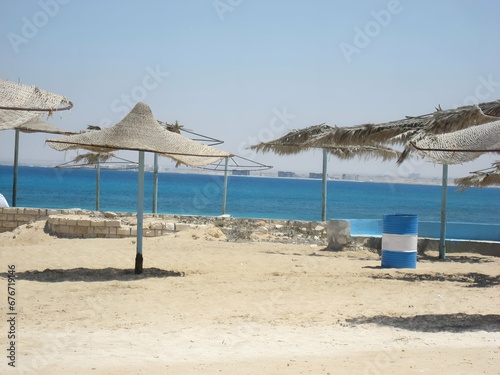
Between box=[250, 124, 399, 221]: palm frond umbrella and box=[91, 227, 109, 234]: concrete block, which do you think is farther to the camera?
box=[91, 227, 109, 234]: concrete block

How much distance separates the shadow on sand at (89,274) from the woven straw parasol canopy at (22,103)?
3.47 meters

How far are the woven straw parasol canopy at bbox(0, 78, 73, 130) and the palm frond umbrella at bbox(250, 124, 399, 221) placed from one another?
304 inches

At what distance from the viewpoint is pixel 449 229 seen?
2016cm

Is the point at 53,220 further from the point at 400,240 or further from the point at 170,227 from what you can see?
the point at 400,240

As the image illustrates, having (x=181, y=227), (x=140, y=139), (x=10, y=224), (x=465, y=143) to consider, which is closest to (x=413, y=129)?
(x=465, y=143)

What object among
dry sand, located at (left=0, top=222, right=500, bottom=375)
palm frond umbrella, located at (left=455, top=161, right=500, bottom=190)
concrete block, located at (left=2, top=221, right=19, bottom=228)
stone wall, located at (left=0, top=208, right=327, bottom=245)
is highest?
palm frond umbrella, located at (left=455, top=161, right=500, bottom=190)

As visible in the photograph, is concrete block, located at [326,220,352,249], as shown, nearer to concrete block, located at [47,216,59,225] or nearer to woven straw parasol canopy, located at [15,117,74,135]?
concrete block, located at [47,216,59,225]

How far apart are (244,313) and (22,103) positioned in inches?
126

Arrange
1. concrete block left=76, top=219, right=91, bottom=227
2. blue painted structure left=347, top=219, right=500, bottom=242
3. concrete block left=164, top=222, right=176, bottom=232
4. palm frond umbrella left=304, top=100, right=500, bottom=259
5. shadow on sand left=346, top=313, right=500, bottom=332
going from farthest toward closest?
1. blue painted structure left=347, top=219, right=500, bottom=242
2. concrete block left=76, top=219, right=91, bottom=227
3. concrete block left=164, top=222, right=176, bottom=232
4. palm frond umbrella left=304, top=100, right=500, bottom=259
5. shadow on sand left=346, top=313, right=500, bottom=332

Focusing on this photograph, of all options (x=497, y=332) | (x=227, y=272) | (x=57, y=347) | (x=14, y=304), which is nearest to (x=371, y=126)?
(x=227, y=272)

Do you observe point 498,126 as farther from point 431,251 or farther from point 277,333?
point 431,251

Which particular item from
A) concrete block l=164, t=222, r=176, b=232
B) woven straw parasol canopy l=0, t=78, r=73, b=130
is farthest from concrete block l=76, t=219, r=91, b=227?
woven straw parasol canopy l=0, t=78, r=73, b=130

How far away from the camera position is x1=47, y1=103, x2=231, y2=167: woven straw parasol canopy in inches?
383

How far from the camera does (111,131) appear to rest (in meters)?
9.99
